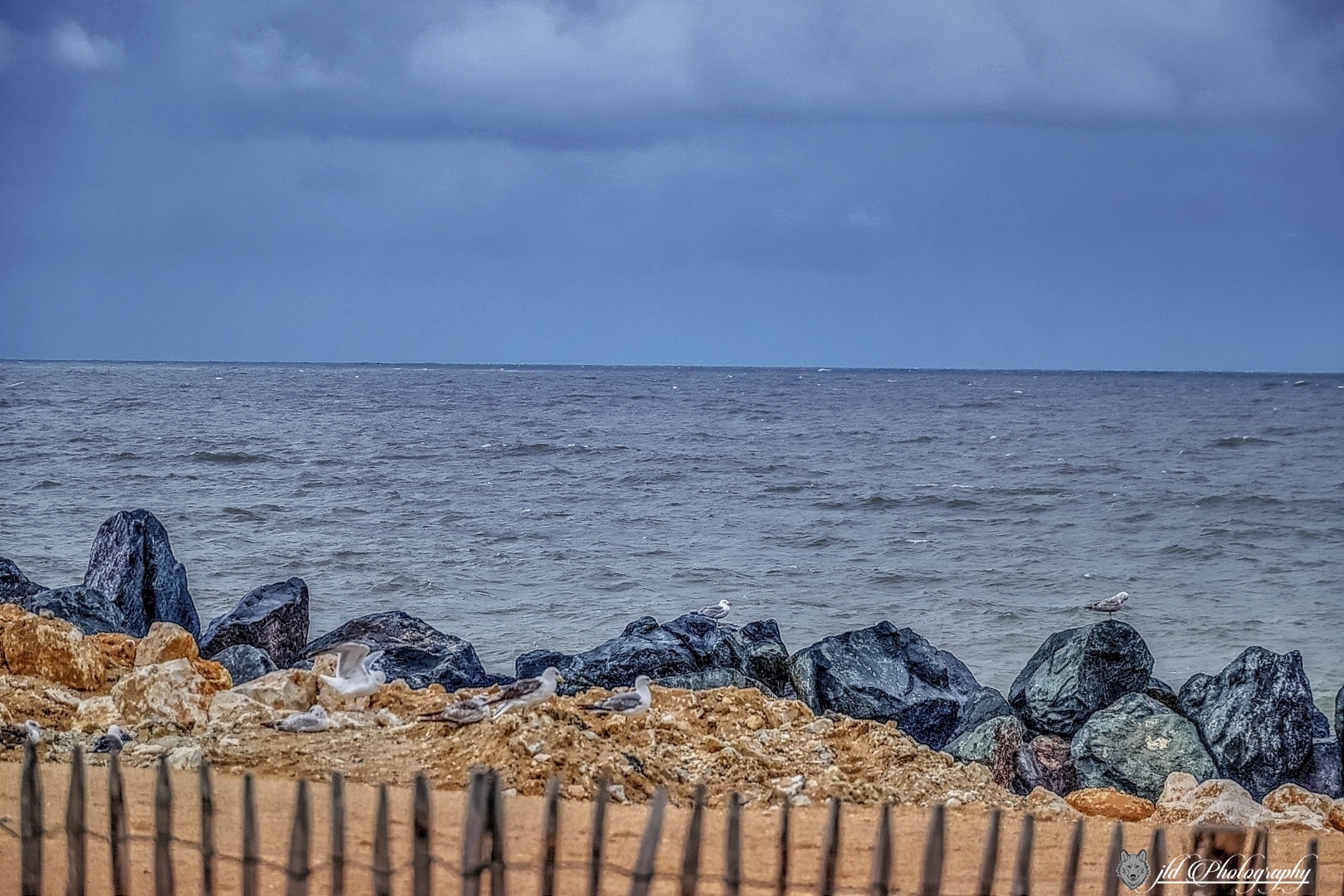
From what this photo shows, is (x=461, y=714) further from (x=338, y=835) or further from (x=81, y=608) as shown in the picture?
(x=81, y=608)

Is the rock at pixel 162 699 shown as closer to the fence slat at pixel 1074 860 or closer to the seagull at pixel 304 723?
the seagull at pixel 304 723

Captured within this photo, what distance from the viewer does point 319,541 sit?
1941 cm

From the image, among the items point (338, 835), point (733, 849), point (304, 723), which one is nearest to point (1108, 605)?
point (304, 723)

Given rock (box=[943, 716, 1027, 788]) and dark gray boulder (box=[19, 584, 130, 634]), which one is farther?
dark gray boulder (box=[19, 584, 130, 634])

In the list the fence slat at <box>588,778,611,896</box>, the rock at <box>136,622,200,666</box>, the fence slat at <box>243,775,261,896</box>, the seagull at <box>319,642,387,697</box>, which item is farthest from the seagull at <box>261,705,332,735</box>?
the fence slat at <box>588,778,611,896</box>

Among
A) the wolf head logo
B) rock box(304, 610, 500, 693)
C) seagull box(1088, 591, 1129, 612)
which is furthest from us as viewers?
seagull box(1088, 591, 1129, 612)

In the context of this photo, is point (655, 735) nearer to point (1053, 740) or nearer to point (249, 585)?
point (1053, 740)

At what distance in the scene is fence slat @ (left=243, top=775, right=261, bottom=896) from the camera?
12.2ft

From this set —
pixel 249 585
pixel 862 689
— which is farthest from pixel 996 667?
pixel 249 585

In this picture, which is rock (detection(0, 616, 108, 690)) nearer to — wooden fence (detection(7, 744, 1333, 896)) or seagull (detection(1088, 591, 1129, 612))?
wooden fence (detection(7, 744, 1333, 896))

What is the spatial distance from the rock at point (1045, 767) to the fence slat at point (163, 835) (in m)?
5.61

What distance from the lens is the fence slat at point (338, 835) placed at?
12.0ft

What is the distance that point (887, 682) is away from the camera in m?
9.74

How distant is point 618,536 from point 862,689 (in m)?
11.5
